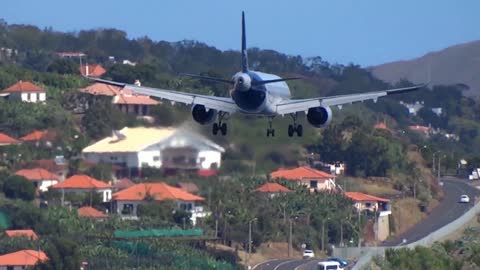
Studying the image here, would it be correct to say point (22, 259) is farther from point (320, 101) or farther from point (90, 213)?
point (320, 101)

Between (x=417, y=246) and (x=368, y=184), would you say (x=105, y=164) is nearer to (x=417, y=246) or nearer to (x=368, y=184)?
(x=417, y=246)

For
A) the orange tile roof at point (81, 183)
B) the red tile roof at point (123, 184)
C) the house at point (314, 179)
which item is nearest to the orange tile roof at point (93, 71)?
the house at point (314, 179)

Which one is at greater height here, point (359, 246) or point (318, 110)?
point (318, 110)

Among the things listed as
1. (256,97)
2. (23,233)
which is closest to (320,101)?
(256,97)

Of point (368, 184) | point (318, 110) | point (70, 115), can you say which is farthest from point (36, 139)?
point (318, 110)

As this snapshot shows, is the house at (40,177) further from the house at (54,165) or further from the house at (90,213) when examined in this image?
the house at (90,213)

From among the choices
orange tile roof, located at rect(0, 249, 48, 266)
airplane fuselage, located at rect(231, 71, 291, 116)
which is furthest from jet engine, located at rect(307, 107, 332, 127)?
orange tile roof, located at rect(0, 249, 48, 266)
